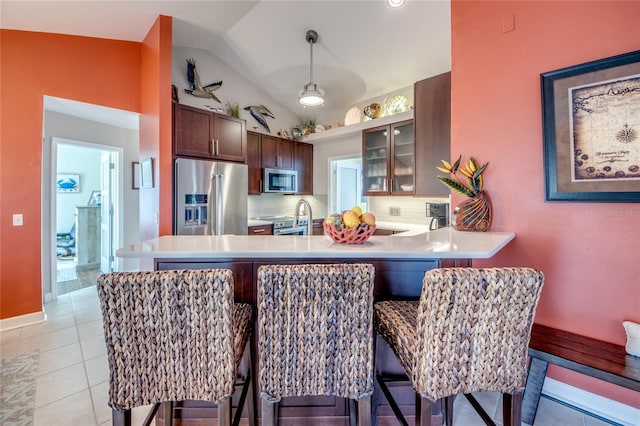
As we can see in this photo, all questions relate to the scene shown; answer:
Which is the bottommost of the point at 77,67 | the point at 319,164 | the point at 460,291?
the point at 460,291

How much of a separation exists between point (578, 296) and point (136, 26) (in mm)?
4615

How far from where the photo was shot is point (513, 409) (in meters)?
1.19

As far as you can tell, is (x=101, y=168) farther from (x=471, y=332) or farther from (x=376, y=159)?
(x=471, y=332)

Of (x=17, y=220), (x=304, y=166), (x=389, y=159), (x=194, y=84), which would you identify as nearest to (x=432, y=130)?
(x=389, y=159)

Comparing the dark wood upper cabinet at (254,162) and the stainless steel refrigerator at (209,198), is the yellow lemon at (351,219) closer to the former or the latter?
the stainless steel refrigerator at (209,198)

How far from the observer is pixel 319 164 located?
17.8ft

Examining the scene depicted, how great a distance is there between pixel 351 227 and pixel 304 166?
3.98 meters

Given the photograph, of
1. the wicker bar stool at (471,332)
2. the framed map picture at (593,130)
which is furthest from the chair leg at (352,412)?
the framed map picture at (593,130)

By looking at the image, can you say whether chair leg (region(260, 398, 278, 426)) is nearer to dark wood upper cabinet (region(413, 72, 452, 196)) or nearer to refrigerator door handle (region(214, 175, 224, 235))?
dark wood upper cabinet (region(413, 72, 452, 196))

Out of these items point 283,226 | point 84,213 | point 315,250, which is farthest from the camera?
point 84,213


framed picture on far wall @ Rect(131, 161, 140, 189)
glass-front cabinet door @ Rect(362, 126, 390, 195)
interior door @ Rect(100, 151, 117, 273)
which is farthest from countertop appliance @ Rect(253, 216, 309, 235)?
interior door @ Rect(100, 151, 117, 273)

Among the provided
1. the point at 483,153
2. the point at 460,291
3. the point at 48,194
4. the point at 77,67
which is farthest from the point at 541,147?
the point at 48,194

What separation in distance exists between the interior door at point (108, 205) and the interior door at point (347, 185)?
357cm

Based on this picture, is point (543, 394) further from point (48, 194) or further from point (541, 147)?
point (48, 194)
